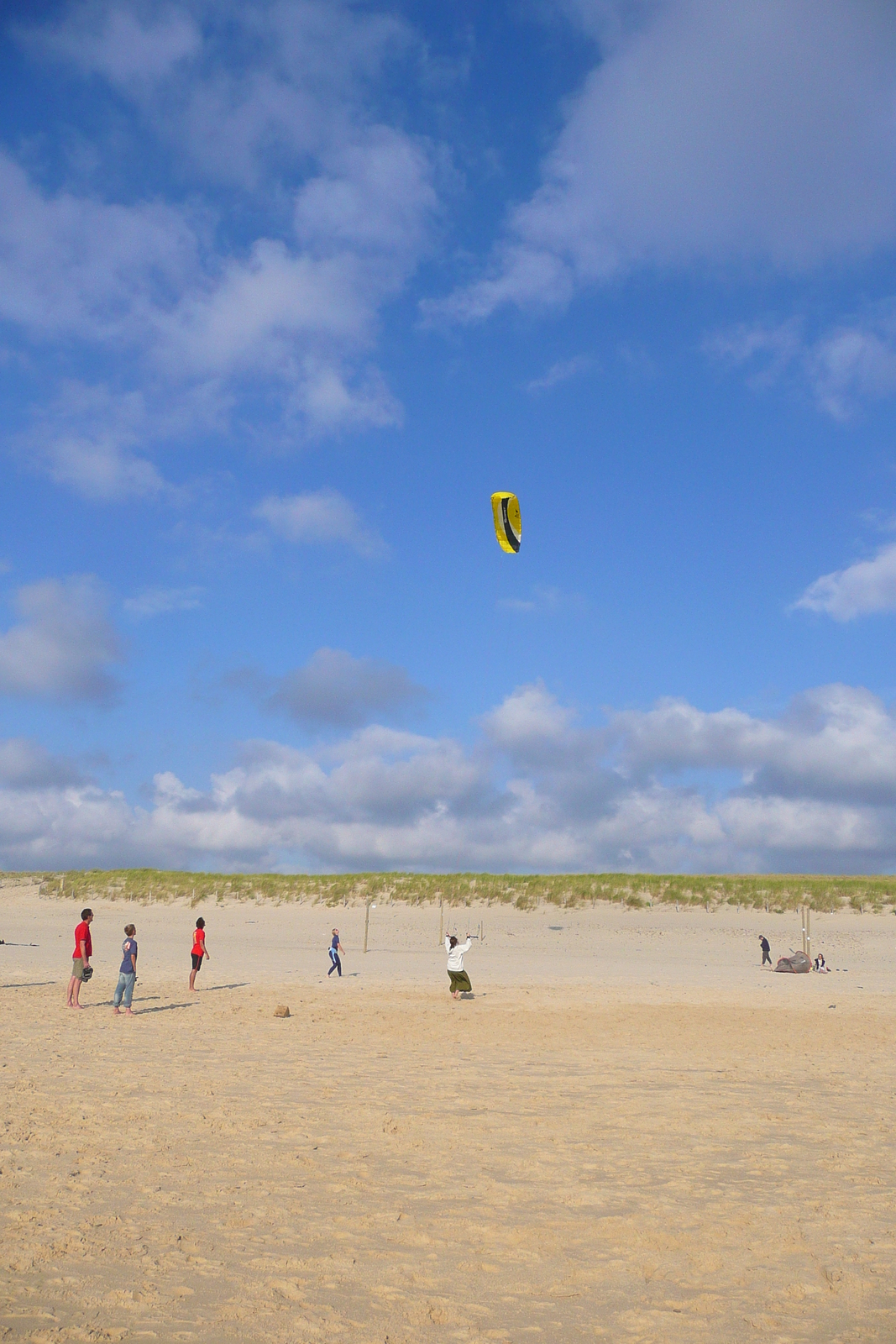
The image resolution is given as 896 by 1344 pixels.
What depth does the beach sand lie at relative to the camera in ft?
15.7

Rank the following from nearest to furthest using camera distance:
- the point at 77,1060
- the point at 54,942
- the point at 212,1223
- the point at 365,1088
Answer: the point at 212,1223, the point at 365,1088, the point at 77,1060, the point at 54,942

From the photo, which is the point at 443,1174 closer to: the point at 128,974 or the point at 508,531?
the point at 128,974

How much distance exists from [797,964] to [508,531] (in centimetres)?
1495

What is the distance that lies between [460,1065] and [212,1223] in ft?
20.3

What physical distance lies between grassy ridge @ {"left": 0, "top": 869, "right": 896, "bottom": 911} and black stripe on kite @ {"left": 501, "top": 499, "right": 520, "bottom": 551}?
76.8 ft

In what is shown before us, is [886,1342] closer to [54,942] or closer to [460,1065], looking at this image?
[460,1065]

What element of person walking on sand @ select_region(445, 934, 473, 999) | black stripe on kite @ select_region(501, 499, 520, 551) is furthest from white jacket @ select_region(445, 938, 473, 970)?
black stripe on kite @ select_region(501, 499, 520, 551)

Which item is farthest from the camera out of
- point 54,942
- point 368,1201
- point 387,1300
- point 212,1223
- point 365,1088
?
point 54,942

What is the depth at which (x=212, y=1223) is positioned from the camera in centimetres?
586

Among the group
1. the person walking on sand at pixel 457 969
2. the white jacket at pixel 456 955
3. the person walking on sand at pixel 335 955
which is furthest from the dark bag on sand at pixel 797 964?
the person walking on sand at pixel 335 955

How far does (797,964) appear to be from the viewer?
25047 millimetres

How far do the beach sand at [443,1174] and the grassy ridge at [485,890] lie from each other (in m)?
21.4

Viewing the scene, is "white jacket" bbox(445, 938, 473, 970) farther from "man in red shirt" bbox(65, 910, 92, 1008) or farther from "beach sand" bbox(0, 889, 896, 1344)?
"man in red shirt" bbox(65, 910, 92, 1008)

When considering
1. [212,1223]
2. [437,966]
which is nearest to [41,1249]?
[212,1223]
